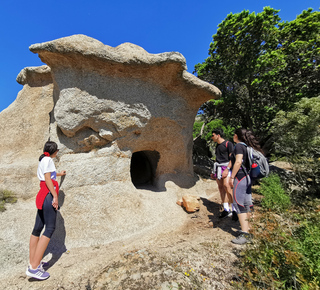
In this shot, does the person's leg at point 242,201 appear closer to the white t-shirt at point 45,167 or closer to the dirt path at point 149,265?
the dirt path at point 149,265

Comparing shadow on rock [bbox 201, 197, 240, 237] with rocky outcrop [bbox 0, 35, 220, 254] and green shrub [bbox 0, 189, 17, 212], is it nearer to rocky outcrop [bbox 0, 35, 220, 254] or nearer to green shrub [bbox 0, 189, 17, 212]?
rocky outcrop [bbox 0, 35, 220, 254]

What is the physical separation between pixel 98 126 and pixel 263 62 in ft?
22.7

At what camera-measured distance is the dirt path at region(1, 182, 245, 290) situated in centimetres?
232

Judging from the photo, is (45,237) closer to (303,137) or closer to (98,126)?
(98,126)

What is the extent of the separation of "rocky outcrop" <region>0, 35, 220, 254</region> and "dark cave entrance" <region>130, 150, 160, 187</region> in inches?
37.8

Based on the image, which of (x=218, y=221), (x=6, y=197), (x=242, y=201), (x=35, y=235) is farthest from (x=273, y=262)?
(x=6, y=197)

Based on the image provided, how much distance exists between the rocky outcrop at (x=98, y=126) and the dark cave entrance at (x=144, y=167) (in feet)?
3.15

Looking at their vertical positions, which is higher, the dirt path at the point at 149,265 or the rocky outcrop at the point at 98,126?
the rocky outcrop at the point at 98,126

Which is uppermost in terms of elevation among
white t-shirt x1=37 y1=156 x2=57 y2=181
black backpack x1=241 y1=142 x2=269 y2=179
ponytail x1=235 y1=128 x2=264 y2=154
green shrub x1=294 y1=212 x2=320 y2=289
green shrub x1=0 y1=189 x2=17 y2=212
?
ponytail x1=235 y1=128 x2=264 y2=154

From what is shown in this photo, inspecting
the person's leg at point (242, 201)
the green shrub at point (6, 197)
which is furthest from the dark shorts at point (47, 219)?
the person's leg at point (242, 201)

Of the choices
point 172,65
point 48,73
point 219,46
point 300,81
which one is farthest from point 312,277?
point 219,46

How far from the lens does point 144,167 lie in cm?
768

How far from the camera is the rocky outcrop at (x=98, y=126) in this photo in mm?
3887

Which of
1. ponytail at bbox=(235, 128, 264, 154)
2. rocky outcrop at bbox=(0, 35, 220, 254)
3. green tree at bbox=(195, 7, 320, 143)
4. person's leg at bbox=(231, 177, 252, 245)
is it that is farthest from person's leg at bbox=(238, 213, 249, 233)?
green tree at bbox=(195, 7, 320, 143)
